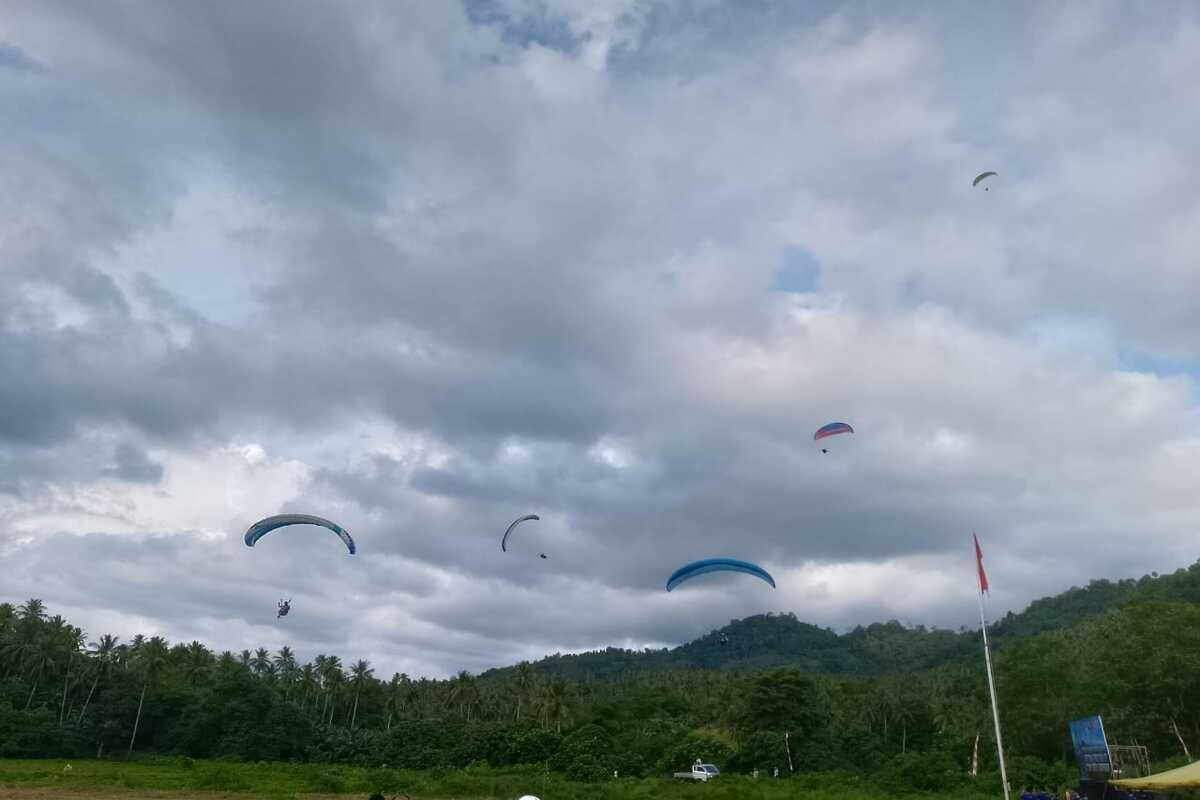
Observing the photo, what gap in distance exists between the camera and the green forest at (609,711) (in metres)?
56.7

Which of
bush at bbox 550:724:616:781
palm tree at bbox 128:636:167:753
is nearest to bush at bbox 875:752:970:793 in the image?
bush at bbox 550:724:616:781

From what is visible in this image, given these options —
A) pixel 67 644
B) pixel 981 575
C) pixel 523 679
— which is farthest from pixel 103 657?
pixel 981 575

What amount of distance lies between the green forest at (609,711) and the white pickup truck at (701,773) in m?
6.64

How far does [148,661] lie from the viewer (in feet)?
323

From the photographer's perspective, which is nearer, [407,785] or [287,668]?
[407,785]

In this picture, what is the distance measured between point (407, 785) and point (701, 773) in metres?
20.5

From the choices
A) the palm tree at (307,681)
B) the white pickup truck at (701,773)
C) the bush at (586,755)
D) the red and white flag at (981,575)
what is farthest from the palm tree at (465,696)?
the red and white flag at (981,575)

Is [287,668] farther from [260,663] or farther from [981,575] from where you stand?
[981,575]

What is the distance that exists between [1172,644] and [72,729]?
92.0 meters

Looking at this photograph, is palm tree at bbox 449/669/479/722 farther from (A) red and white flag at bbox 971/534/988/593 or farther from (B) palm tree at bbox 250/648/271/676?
(A) red and white flag at bbox 971/534/988/593

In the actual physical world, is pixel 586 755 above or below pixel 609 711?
below

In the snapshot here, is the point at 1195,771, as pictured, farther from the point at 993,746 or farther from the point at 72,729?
the point at 72,729

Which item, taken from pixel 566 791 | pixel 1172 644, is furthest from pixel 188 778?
pixel 1172 644

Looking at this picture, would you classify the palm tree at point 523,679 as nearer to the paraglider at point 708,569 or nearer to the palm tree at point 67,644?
the palm tree at point 67,644
